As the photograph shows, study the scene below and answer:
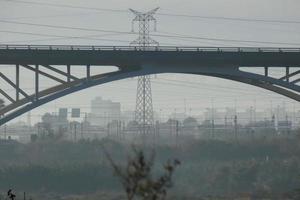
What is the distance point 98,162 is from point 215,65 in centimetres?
1203

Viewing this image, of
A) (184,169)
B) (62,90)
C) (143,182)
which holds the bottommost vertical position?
(184,169)

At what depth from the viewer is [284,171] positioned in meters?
52.0

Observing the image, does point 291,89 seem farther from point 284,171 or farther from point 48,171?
point 48,171

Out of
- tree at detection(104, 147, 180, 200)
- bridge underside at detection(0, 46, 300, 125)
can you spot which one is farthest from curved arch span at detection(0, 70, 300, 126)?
tree at detection(104, 147, 180, 200)

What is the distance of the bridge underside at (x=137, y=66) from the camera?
136 feet

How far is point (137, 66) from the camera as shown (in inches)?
1764

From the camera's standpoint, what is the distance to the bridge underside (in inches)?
1626

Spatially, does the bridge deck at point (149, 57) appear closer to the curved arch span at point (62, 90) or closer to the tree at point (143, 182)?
the curved arch span at point (62, 90)

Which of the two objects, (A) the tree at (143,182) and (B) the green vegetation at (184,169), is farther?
(B) the green vegetation at (184,169)

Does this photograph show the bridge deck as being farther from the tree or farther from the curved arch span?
the tree

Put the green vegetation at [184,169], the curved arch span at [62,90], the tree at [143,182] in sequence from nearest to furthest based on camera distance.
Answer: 1. the tree at [143,182]
2. the curved arch span at [62,90]
3. the green vegetation at [184,169]

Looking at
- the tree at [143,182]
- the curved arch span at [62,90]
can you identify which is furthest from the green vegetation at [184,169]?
the tree at [143,182]

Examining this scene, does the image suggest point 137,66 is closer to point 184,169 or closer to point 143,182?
point 184,169

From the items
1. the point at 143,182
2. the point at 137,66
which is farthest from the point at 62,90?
the point at 143,182
